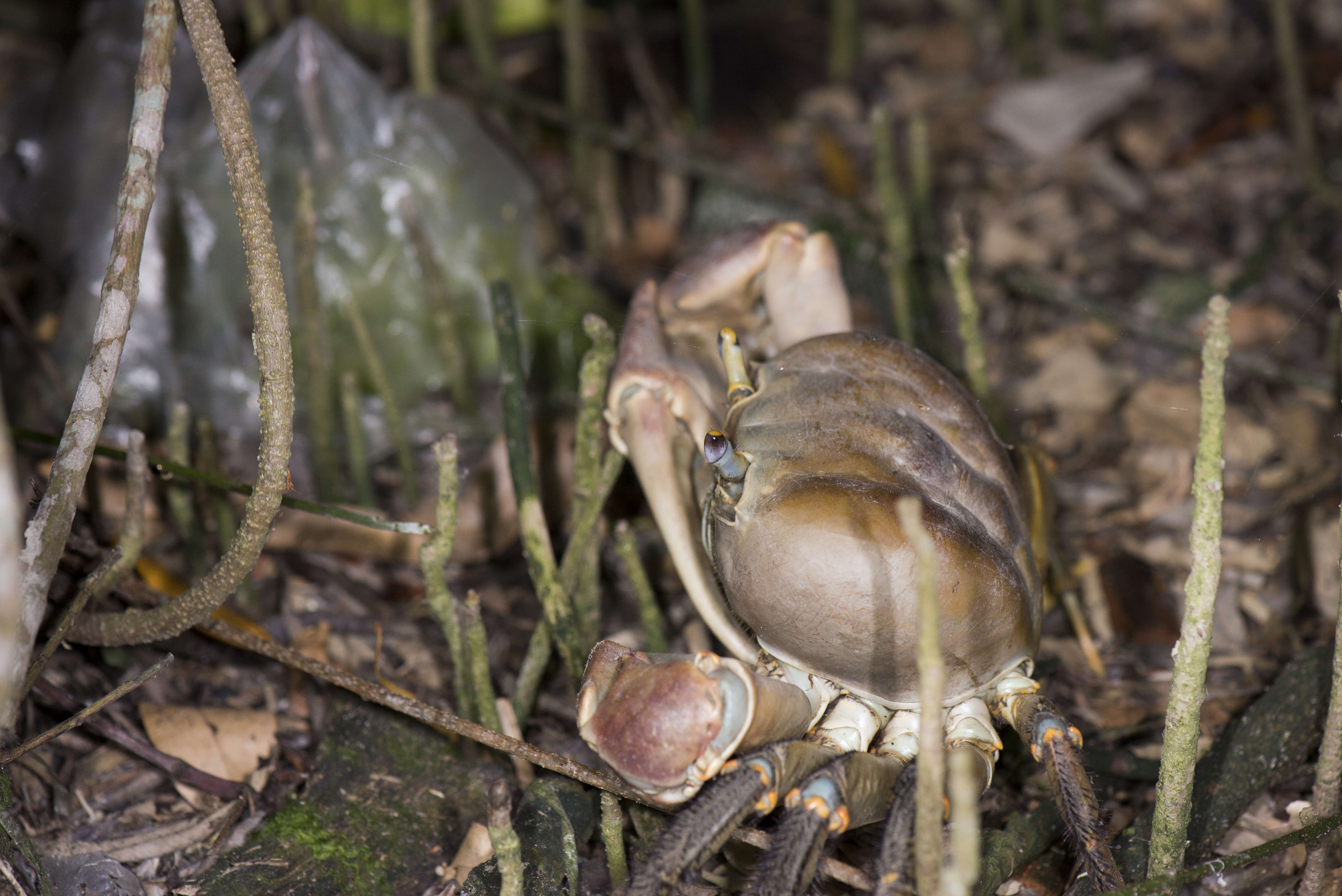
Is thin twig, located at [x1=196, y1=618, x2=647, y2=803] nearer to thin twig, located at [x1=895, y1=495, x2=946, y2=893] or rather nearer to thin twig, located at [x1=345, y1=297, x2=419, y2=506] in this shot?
thin twig, located at [x1=895, y1=495, x2=946, y2=893]

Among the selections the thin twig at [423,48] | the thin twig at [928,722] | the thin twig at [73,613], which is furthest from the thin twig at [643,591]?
the thin twig at [423,48]

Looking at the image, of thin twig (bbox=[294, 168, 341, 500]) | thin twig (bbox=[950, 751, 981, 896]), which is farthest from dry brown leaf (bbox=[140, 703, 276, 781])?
thin twig (bbox=[950, 751, 981, 896])

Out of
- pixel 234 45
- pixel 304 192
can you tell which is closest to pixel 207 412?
pixel 304 192

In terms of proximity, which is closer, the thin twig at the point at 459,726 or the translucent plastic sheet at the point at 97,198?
the thin twig at the point at 459,726

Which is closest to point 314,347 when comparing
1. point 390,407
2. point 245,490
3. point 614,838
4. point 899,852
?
point 390,407

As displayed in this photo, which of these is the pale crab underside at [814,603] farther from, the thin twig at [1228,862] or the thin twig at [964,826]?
the thin twig at [964,826]

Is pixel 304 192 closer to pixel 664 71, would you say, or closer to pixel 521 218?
pixel 521 218
